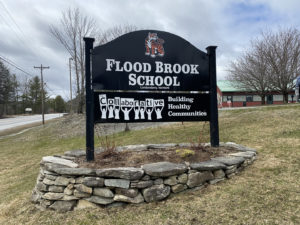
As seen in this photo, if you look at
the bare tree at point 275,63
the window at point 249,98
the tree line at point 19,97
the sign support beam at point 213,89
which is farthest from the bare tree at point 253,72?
the tree line at point 19,97

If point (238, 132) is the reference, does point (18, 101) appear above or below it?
above

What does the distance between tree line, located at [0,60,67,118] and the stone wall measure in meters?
54.0

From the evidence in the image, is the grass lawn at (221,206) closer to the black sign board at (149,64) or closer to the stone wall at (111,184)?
the stone wall at (111,184)

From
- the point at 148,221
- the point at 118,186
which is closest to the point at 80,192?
the point at 118,186

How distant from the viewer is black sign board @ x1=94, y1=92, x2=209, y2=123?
3791 millimetres

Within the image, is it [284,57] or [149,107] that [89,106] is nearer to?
[149,107]

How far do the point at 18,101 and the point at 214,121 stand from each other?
72277 millimetres

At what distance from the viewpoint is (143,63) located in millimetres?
4012

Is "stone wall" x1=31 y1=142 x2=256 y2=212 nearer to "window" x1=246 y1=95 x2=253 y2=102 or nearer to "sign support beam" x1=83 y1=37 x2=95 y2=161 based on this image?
"sign support beam" x1=83 y1=37 x2=95 y2=161

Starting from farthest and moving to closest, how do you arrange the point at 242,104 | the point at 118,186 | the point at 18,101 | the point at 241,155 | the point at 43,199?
the point at 18,101 → the point at 242,104 → the point at 241,155 → the point at 43,199 → the point at 118,186

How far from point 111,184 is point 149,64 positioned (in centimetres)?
231

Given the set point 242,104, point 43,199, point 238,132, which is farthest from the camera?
point 242,104

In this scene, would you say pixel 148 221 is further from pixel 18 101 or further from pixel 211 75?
pixel 18 101

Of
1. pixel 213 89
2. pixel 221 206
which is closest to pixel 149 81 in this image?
pixel 213 89
